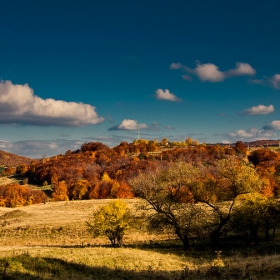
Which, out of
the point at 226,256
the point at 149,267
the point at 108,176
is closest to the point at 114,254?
the point at 149,267

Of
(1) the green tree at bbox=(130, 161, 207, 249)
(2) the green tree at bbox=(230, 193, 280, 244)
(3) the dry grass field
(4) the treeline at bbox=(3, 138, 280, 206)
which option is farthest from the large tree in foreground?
(4) the treeline at bbox=(3, 138, 280, 206)

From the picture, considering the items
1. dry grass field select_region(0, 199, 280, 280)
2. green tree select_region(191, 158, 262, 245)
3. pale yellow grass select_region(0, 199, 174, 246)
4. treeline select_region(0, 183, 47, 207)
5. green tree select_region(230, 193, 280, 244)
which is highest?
green tree select_region(191, 158, 262, 245)

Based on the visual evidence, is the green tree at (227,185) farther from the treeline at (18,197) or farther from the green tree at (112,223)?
the treeline at (18,197)

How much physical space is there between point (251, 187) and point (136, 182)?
42.6 ft

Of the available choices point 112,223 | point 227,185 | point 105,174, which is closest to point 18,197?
point 105,174

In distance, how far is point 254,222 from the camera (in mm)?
35281

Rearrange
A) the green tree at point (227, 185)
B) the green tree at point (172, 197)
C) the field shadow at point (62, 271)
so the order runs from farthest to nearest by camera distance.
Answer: the green tree at point (172, 197) → the green tree at point (227, 185) → the field shadow at point (62, 271)

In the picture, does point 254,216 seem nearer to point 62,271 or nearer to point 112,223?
point 112,223

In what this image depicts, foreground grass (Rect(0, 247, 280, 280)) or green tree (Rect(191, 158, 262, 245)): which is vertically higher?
green tree (Rect(191, 158, 262, 245))

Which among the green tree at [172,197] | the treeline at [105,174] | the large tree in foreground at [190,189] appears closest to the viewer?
the large tree in foreground at [190,189]

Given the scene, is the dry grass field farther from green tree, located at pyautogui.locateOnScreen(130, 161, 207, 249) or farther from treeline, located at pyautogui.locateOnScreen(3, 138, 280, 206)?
treeline, located at pyautogui.locateOnScreen(3, 138, 280, 206)

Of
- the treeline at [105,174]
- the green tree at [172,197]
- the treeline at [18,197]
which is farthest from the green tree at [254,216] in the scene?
the treeline at [18,197]

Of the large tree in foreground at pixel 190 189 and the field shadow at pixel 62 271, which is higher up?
the large tree in foreground at pixel 190 189

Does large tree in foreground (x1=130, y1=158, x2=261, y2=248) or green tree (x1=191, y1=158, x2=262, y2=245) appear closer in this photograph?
green tree (x1=191, y1=158, x2=262, y2=245)
